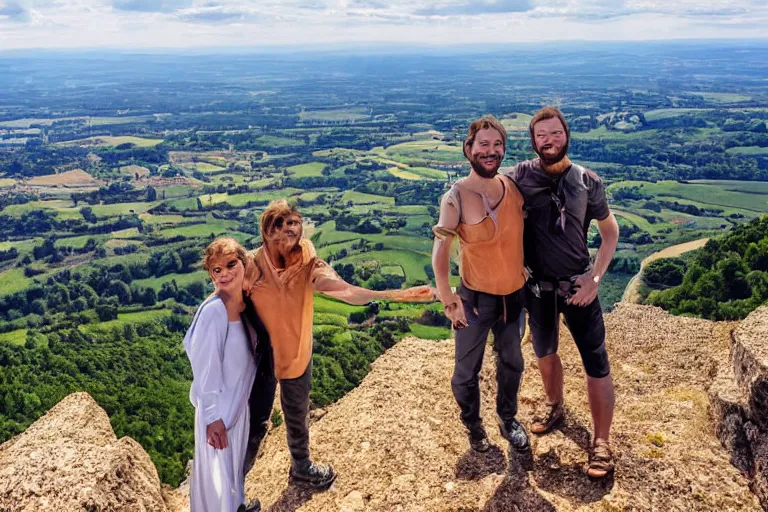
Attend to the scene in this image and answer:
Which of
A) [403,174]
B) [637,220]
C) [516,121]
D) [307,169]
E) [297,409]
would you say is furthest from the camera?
[516,121]

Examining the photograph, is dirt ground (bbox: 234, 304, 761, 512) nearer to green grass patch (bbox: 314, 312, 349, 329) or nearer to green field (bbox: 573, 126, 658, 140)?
green grass patch (bbox: 314, 312, 349, 329)

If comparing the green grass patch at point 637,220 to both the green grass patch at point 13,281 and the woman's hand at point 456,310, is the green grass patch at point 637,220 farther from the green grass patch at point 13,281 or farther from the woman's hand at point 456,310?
the green grass patch at point 13,281

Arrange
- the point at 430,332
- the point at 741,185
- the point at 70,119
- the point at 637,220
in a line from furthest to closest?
the point at 70,119 → the point at 741,185 → the point at 637,220 → the point at 430,332

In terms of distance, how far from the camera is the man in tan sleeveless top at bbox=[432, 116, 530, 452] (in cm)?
479

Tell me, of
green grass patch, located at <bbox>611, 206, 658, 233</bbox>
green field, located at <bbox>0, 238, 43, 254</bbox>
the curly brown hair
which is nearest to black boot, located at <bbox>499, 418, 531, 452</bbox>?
the curly brown hair

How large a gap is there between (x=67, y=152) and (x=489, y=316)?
133 metres

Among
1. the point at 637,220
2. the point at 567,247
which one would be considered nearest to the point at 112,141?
the point at 637,220

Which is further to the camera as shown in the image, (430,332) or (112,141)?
(112,141)

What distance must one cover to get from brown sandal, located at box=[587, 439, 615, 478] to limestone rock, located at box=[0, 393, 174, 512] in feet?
12.4

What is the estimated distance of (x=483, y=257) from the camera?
4906 millimetres

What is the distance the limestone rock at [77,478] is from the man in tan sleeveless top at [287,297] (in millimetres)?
1039

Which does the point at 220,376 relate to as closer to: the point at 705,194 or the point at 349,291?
the point at 349,291

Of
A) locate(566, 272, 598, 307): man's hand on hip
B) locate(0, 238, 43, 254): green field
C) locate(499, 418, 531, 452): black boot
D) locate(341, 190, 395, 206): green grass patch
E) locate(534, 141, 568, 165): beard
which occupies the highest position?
locate(534, 141, 568, 165): beard

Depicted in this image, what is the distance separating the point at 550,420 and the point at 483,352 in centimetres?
126
